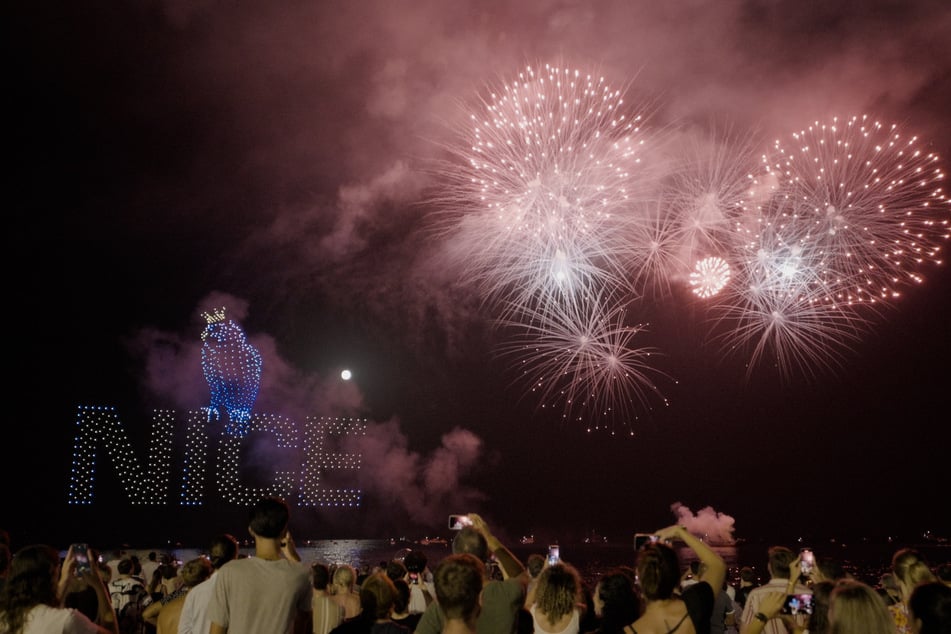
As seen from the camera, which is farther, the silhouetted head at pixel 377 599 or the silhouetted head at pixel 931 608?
the silhouetted head at pixel 377 599

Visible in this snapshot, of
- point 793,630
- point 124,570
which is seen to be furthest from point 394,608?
point 124,570

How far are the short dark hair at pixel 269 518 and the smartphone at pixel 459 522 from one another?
1181mm

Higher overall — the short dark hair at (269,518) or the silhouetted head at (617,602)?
the short dark hair at (269,518)

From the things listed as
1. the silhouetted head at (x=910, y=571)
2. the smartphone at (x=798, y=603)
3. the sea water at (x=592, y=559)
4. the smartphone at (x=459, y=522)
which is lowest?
the sea water at (x=592, y=559)

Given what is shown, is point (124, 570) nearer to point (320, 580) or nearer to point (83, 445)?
point (320, 580)

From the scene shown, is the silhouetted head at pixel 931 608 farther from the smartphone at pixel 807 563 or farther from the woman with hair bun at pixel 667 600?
the smartphone at pixel 807 563

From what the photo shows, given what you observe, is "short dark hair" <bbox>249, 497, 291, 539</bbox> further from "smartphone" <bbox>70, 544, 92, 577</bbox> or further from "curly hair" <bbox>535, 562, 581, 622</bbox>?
"curly hair" <bbox>535, 562, 581, 622</bbox>

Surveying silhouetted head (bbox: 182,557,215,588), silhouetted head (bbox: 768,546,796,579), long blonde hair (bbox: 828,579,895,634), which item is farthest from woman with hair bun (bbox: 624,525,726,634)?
silhouetted head (bbox: 182,557,215,588)

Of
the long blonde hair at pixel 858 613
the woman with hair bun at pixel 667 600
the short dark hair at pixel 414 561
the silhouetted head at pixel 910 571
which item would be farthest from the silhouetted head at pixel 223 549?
the silhouetted head at pixel 910 571

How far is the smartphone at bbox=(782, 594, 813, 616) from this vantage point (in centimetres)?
418

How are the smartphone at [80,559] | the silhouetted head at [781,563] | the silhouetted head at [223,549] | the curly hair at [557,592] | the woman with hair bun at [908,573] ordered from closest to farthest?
1. the smartphone at [80,559]
2. the curly hair at [557,592]
3. the woman with hair bun at [908,573]
4. the silhouetted head at [223,549]
5. the silhouetted head at [781,563]

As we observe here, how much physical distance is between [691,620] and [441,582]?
4.29 feet

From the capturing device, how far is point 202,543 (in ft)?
371

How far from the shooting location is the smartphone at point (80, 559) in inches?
160
